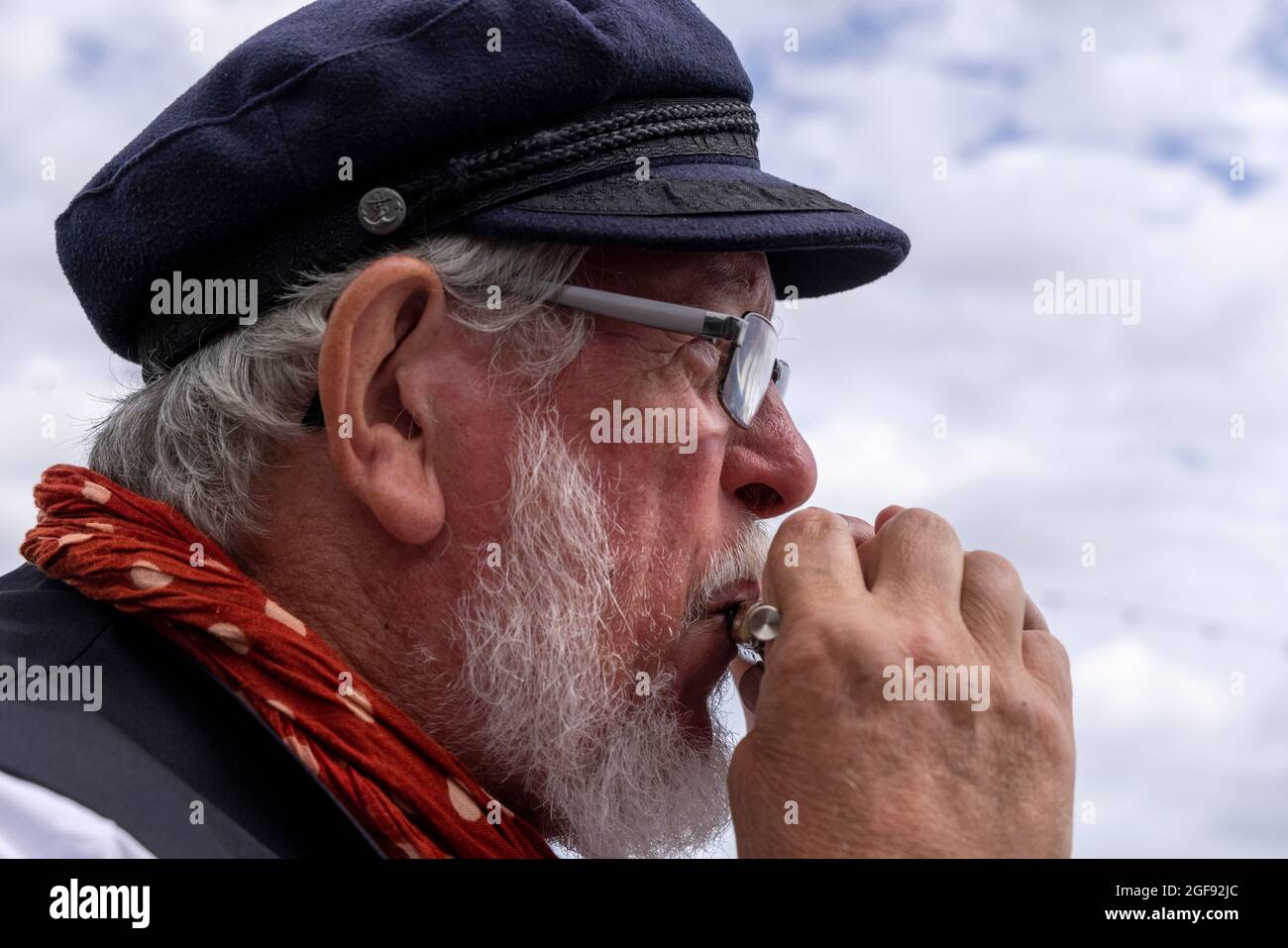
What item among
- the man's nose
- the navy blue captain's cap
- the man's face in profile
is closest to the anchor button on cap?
the navy blue captain's cap

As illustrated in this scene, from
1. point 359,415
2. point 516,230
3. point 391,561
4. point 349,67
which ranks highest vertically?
point 349,67

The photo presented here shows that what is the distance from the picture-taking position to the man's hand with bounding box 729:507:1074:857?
206 centimetres

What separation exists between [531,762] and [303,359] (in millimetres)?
893

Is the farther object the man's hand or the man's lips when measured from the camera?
the man's lips

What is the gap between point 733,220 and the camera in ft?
8.06

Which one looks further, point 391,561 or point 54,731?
point 391,561

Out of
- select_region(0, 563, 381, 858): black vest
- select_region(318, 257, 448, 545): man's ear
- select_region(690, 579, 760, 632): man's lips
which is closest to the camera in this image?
select_region(0, 563, 381, 858): black vest

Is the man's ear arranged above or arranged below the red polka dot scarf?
above

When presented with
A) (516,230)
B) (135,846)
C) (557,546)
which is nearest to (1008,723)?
(557,546)

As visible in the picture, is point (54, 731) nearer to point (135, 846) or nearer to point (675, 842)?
→ point (135, 846)

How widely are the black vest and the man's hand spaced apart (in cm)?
68

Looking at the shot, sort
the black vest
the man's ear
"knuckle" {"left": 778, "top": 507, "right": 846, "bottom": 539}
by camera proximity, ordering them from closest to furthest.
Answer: the black vest < the man's ear < "knuckle" {"left": 778, "top": 507, "right": 846, "bottom": 539}

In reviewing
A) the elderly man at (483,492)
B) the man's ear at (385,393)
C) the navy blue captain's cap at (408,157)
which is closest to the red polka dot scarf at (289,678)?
the elderly man at (483,492)

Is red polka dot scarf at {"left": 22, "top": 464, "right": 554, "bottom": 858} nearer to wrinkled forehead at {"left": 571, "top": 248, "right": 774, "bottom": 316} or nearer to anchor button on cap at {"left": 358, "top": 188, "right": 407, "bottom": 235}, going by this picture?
anchor button on cap at {"left": 358, "top": 188, "right": 407, "bottom": 235}
